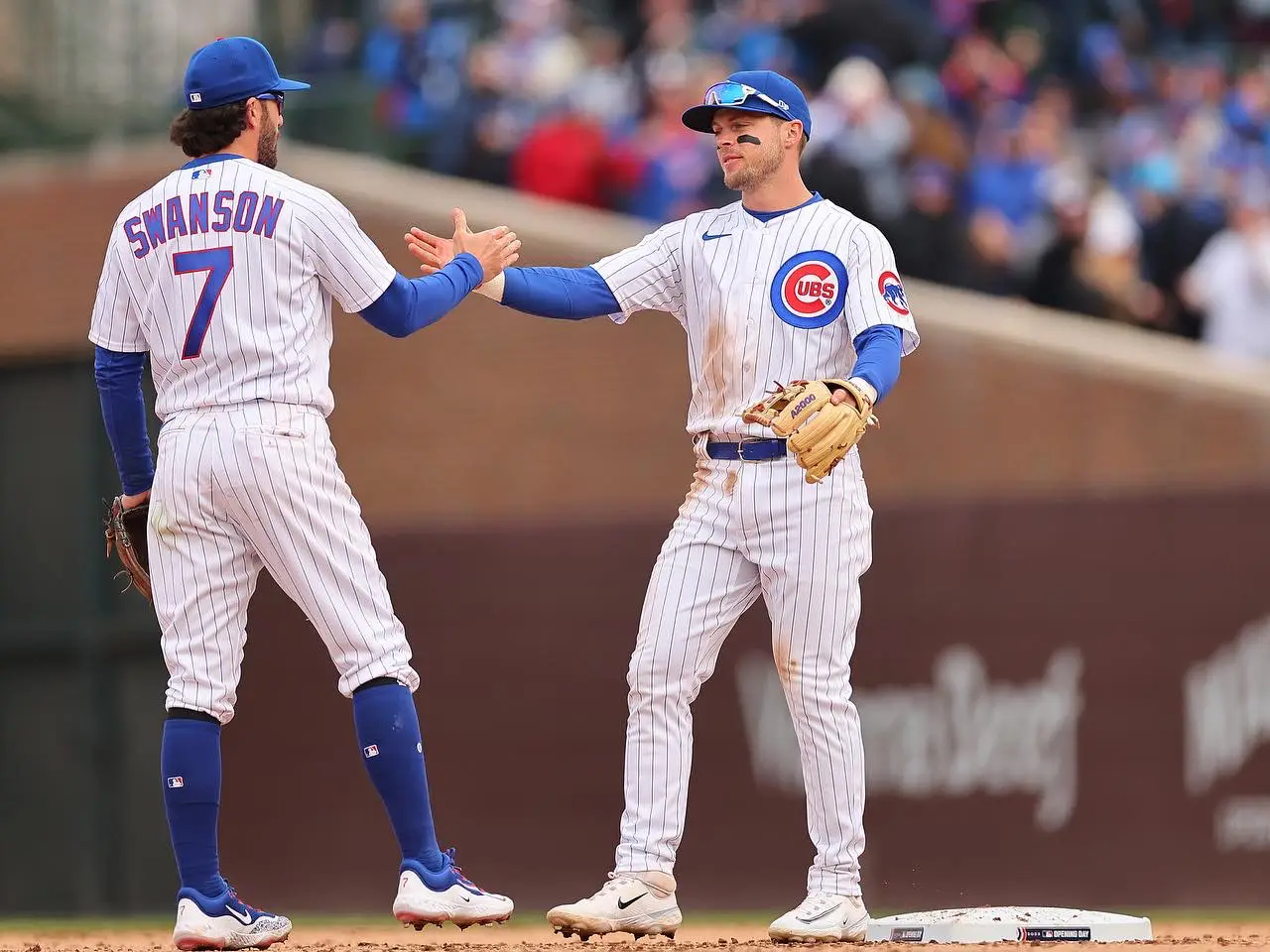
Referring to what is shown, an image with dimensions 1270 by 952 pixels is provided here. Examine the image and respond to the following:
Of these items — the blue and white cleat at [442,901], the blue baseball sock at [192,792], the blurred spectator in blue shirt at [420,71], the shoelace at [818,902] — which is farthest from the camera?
the blurred spectator in blue shirt at [420,71]

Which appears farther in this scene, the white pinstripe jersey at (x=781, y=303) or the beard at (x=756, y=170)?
the beard at (x=756, y=170)

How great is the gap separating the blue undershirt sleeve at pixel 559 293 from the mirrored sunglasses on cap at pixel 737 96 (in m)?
0.63

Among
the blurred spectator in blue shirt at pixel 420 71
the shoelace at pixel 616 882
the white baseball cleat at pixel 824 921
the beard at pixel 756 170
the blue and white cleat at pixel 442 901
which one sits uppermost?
the blurred spectator in blue shirt at pixel 420 71

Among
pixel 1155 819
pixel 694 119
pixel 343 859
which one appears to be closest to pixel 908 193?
pixel 1155 819

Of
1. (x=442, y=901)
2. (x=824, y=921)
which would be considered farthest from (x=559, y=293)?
(x=824, y=921)

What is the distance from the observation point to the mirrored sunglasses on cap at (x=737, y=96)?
6.16m

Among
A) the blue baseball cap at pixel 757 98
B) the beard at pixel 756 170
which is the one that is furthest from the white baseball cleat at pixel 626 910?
the blue baseball cap at pixel 757 98

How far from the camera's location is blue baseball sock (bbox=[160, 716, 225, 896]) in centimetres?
573

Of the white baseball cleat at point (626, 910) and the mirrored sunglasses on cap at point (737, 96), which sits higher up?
the mirrored sunglasses on cap at point (737, 96)

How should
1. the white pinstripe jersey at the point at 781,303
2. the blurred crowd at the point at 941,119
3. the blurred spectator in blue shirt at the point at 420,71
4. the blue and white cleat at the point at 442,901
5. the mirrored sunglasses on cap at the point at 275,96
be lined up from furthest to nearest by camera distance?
the blurred spectator in blue shirt at the point at 420,71 < the blurred crowd at the point at 941,119 < the white pinstripe jersey at the point at 781,303 < the mirrored sunglasses on cap at the point at 275,96 < the blue and white cleat at the point at 442,901

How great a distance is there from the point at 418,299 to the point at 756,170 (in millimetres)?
1096

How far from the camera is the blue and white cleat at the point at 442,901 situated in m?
5.59

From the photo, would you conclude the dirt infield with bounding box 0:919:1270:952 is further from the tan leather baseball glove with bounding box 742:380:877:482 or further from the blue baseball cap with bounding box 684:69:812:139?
the blue baseball cap with bounding box 684:69:812:139

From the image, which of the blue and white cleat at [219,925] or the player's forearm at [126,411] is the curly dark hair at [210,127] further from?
the blue and white cleat at [219,925]
